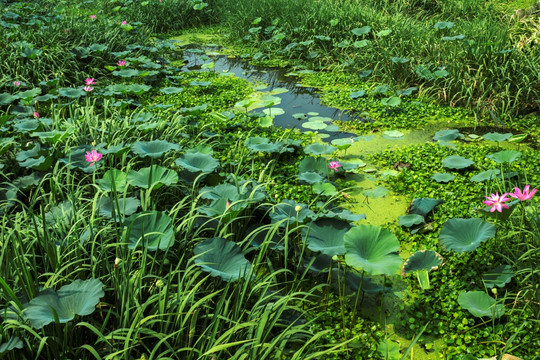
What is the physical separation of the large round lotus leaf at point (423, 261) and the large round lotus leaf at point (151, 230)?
42.1 inches

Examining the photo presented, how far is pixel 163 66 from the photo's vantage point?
535 centimetres

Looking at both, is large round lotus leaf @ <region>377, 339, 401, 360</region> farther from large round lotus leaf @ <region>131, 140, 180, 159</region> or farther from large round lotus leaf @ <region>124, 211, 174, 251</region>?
large round lotus leaf @ <region>131, 140, 180, 159</region>

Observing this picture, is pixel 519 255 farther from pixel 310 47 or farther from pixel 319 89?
pixel 310 47

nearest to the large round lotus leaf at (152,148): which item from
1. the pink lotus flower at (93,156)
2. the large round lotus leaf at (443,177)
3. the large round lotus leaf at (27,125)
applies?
the pink lotus flower at (93,156)

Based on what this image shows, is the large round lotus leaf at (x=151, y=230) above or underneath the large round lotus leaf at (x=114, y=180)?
above

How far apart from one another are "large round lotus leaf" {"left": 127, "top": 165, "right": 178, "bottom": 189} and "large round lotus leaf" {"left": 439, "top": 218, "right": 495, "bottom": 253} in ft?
4.31

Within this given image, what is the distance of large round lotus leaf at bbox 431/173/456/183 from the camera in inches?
106

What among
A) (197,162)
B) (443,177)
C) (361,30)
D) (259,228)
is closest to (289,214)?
(259,228)

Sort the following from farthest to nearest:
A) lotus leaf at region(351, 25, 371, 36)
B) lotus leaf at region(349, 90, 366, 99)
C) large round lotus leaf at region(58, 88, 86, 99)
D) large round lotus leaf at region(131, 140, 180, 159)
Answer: lotus leaf at region(351, 25, 371, 36), lotus leaf at region(349, 90, 366, 99), large round lotus leaf at region(58, 88, 86, 99), large round lotus leaf at region(131, 140, 180, 159)

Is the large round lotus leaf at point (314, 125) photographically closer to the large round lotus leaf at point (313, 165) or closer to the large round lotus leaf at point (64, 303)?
the large round lotus leaf at point (313, 165)

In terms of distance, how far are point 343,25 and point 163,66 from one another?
7.56 feet

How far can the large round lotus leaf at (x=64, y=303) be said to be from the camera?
1.27 metres

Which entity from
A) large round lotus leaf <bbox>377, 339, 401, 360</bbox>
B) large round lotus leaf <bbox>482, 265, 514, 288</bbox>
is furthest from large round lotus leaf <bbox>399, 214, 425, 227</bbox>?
large round lotus leaf <bbox>377, 339, 401, 360</bbox>

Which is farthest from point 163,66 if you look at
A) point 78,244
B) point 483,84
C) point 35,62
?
point 78,244
